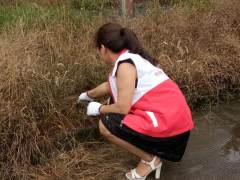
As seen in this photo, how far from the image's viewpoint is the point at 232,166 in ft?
7.25

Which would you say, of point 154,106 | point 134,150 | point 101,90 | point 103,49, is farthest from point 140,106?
point 101,90

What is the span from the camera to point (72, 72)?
280cm

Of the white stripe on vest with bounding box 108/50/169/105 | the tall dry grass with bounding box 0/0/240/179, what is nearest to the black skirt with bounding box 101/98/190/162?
the white stripe on vest with bounding box 108/50/169/105

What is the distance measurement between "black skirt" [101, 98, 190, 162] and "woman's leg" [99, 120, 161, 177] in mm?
39

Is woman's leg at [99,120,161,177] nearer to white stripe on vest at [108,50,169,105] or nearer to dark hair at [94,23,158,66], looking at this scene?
white stripe on vest at [108,50,169,105]

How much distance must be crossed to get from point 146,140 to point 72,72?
1.31 m

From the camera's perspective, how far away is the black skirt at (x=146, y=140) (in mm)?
1791

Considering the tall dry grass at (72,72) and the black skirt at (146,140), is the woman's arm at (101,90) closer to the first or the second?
the tall dry grass at (72,72)

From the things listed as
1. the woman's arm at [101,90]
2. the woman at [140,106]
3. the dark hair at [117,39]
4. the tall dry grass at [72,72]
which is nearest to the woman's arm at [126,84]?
the woman at [140,106]

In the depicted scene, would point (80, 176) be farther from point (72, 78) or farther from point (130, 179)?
point (72, 78)

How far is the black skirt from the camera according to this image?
1791mm

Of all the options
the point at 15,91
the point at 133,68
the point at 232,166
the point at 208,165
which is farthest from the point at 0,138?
the point at 232,166

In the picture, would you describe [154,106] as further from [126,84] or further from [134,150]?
[134,150]

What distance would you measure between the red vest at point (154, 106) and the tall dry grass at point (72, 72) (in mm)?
570
